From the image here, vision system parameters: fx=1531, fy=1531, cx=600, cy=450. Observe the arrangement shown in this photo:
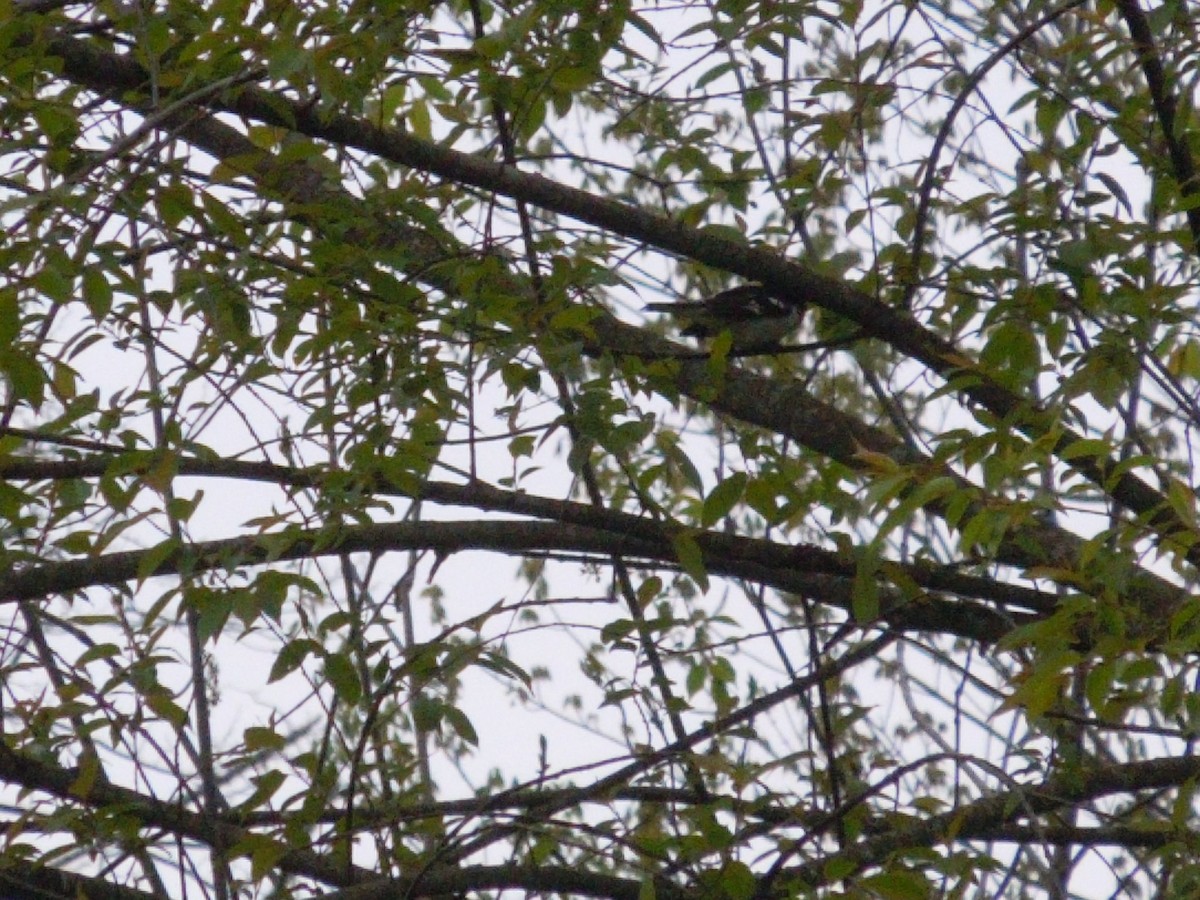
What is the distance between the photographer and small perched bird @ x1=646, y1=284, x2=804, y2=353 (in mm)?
4766

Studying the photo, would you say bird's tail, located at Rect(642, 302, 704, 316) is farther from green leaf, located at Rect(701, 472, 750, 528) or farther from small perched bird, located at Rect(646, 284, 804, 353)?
green leaf, located at Rect(701, 472, 750, 528)

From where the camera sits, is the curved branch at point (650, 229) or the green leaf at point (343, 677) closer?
the green leaf at point (343, 677)

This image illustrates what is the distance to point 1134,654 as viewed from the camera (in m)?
2.35

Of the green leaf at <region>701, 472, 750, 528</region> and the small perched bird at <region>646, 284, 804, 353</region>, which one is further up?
the small perched bird at <region>646, 284, 804, 353</region>

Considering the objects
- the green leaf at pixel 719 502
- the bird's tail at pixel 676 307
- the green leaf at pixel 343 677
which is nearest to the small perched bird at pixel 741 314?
the bird's tail at pixel 676 307

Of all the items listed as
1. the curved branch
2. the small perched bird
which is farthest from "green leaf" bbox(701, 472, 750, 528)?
the small perched bird

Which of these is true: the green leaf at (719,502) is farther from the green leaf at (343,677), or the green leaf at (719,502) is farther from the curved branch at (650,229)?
the green leaf at (343,677)

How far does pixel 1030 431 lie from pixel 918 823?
86 cm

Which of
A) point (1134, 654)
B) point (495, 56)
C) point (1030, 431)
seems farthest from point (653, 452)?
point (1134, 654)

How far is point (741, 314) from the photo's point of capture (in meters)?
4.87

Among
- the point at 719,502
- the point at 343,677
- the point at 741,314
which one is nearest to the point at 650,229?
the point at 719,502

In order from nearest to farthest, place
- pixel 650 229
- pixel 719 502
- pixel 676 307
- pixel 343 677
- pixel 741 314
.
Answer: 1. pixel 343 677
2. pixel 719 502
3. pixel 650 229
4. pixel 741 314
5. pixel 676 307

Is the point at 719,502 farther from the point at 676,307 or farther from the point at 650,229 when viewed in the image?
the point at 676,307

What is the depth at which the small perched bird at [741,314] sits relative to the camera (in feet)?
15.6
